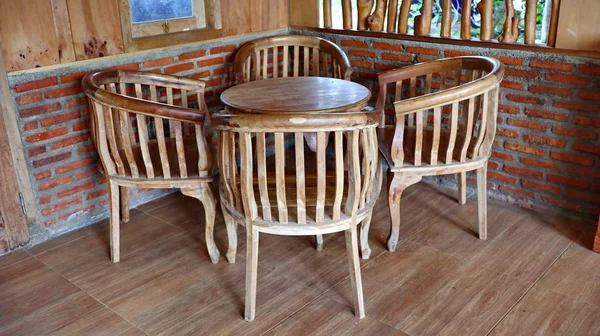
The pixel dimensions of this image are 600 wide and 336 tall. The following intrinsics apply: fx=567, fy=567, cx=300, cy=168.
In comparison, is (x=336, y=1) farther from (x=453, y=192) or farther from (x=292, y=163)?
(x=453, y=192)

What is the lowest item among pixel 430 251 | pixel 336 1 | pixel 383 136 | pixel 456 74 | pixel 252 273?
pixel 430 251

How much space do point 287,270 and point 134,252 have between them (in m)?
0.82

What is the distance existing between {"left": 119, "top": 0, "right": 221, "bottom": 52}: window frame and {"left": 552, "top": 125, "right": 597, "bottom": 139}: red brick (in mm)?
2078

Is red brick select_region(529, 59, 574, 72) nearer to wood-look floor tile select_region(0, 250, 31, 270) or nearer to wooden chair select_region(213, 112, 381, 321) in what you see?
wooden chair select_region(213, 112, 381, 321)

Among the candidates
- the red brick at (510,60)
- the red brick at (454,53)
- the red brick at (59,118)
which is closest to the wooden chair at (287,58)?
the red brick at (454,53)

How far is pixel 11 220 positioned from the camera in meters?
2.88

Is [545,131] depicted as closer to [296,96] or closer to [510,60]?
[510,60]

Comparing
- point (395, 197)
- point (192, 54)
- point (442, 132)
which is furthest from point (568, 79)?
point (192, 54)

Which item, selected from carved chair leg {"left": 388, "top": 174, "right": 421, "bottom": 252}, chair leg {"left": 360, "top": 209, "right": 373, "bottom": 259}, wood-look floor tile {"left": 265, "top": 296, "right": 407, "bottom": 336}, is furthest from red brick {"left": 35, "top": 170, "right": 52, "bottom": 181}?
carved chair leg {"left": 388, "top": 174, "right": 421, "bottom": 252}

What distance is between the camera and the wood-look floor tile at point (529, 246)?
8.93 feet

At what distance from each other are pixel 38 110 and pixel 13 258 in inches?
30.0

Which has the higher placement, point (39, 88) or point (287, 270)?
point (39, 88)

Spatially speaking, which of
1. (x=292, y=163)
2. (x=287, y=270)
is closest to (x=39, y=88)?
(x=287, y=270)

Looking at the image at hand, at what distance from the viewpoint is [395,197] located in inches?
110
